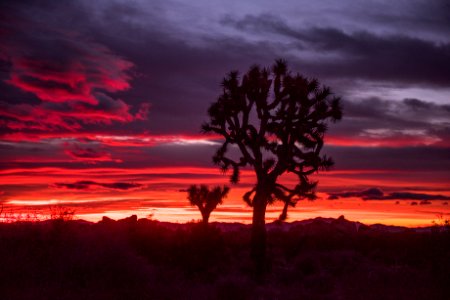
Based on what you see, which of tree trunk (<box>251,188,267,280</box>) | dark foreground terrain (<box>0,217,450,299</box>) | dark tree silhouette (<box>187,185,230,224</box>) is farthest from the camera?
dark tree silhouette (<box>187,185,230,224</box>)

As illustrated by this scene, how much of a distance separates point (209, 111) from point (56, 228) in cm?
805

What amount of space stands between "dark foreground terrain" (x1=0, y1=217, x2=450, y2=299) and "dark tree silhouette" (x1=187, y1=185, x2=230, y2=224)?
256 centimetres

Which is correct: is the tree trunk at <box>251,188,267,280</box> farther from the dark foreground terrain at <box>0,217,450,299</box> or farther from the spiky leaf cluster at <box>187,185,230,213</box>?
the spiky leaf cluster at <box>187,185,230,213</box>

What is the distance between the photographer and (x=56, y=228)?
1925 centimetres

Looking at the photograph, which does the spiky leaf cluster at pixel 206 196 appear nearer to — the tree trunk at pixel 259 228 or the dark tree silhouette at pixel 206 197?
the dark tree silhouette at pixel 206 197

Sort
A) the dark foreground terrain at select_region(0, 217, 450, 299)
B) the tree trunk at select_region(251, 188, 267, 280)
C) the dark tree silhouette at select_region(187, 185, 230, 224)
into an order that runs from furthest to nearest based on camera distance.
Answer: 1. the dark tree silhouette at select_region(187, 185, 230, 224)
2. the tree trunk at select_region(251, 188, 267, 280)
3. the dark foreground terrain at select_region(0, 217, 450, 299)

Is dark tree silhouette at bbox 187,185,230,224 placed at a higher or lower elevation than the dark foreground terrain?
higher

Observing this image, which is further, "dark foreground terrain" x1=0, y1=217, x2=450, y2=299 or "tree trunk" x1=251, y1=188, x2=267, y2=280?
A: "tree trunk" x1=251, y1=188, x2=267, y2=280

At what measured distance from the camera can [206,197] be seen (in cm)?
2941

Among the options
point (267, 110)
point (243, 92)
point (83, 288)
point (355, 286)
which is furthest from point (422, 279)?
point (83, 288)

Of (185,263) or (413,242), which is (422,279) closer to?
(185,263)

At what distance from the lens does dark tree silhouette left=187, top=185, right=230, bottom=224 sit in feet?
95.7

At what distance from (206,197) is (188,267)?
9.86 metres

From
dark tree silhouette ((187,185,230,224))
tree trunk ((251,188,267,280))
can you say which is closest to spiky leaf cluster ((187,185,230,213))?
dark tree silhouette ((187,185,230,224))
